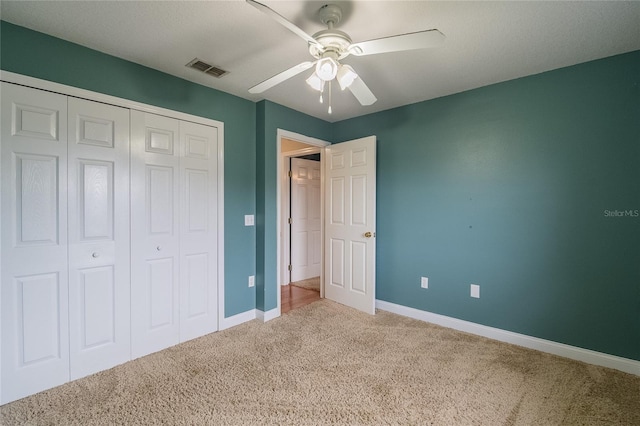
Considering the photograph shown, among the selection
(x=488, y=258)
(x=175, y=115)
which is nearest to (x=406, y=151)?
(x=488, y=258)

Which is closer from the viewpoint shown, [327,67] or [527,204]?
[327,67]

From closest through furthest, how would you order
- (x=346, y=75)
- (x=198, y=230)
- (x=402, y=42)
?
(x=402, y=42)
(x=346, y=75)
(x=198, y=230)

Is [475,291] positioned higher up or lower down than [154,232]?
lower down

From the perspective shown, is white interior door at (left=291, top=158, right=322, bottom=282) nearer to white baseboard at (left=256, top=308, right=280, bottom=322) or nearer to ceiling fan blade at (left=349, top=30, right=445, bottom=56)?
white baseboard at (left=256, top=308, right=280, bottom=322)

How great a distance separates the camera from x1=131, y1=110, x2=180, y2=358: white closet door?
2.33 meters

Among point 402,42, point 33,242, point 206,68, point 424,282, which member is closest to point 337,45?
point 402,42

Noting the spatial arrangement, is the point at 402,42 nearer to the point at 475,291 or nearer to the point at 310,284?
the point at 475,291

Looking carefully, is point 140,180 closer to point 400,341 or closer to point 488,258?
point 400,341

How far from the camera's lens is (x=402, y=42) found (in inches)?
56.4

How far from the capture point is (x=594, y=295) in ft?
7.45

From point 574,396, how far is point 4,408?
140 inches

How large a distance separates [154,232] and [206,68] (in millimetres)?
1433

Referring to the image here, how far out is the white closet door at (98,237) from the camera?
2.05 m

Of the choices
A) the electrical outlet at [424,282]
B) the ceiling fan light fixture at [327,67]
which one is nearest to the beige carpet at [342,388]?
the electrical outlet at [424,282]
